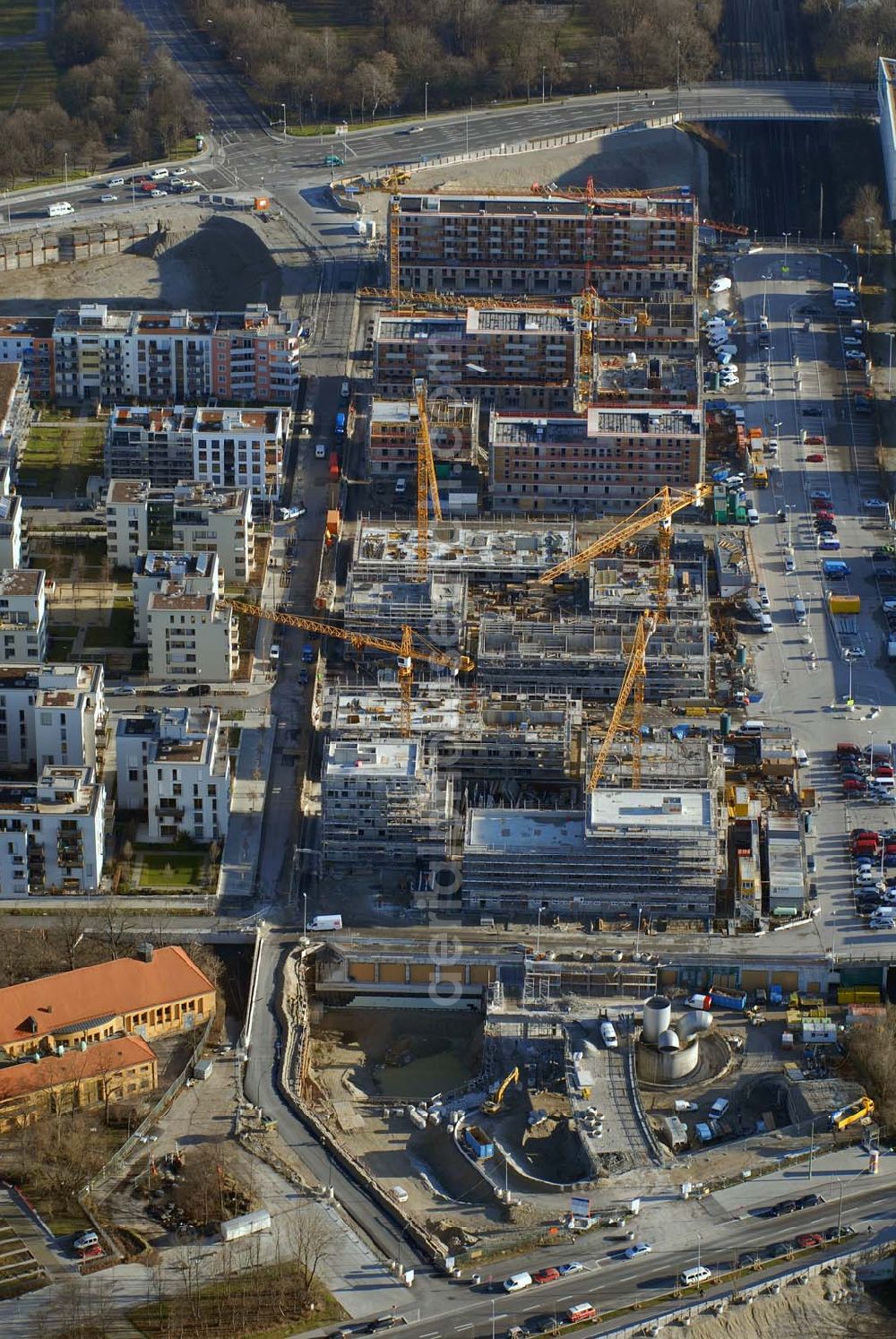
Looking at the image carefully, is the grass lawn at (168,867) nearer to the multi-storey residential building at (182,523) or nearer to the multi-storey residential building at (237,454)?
the multi-storey residential building at (182,523)

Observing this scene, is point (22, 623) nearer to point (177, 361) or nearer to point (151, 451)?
point (151, 451)

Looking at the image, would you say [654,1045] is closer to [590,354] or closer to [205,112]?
[590,354]

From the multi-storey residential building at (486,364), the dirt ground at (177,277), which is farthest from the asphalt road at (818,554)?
the dirt ground at (177,277)

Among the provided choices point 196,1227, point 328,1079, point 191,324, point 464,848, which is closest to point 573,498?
point 191,324

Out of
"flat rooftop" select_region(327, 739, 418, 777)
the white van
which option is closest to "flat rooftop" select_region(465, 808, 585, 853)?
"flat rooftop" select_region(327, 739, 418, 777)

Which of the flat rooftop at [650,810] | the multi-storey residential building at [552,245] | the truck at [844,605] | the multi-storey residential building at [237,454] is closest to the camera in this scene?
the flat rooftop at [650,810]

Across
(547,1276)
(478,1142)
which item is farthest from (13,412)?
(547,1276)
